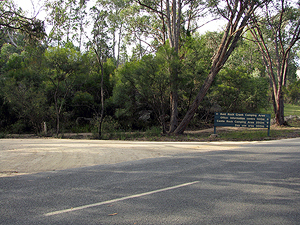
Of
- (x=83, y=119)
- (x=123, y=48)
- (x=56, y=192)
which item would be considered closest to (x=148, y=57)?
(x=83, y=119)

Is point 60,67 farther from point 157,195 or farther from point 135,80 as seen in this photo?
point 157,195

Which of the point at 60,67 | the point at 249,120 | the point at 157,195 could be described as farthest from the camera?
the point at 60,67

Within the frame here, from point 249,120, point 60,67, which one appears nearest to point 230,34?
point 249,120

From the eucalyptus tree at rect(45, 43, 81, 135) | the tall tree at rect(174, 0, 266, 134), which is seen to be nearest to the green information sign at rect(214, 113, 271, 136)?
the tall tree at rect(174, 0, 266, 134)

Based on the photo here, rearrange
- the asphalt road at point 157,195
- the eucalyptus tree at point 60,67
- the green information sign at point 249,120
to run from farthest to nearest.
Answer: the eucalyptus tree at point 60,67, the green information sign at point 249,120, the asphalt road at point 157,195

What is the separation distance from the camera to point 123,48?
46.8m

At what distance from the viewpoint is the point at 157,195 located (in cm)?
475

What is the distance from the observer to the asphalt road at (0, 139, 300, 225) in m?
3.84

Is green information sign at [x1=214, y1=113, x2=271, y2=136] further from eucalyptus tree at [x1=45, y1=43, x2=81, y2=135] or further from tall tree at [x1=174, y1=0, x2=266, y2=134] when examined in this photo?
eucalyptus tree at [x1=45, y1=43, x2=81, y2=135]

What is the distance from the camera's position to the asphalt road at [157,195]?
384 centimetres

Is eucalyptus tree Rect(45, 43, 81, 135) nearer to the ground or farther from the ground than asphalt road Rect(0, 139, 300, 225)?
farther from the ground

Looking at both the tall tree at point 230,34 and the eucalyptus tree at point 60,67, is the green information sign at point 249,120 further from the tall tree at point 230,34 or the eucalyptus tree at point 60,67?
the eucalyptus tree at point 60,67

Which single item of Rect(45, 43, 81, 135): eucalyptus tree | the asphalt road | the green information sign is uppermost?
Rect(45, 43, 81, 135): eucalyptus tree

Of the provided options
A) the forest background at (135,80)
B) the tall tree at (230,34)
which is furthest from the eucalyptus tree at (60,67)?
the tall tree at (230,34)
